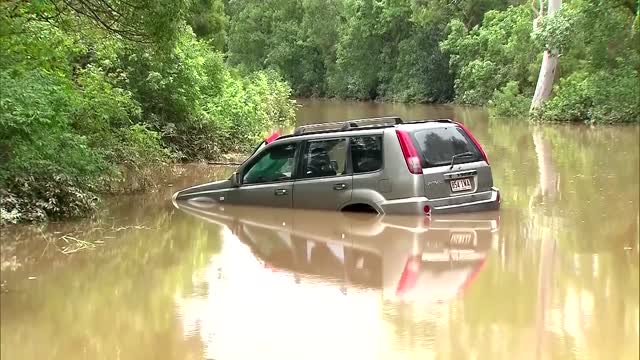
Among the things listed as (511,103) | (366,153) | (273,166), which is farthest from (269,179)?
(511,103)

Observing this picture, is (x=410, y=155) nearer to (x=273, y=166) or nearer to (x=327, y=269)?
(x=273, y=166)

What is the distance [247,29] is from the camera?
73188 millimetres

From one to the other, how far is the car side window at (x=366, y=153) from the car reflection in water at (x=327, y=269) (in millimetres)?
691

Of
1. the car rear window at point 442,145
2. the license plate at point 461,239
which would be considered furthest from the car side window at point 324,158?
the license plate at point 461,239

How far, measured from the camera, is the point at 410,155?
10.4 meters

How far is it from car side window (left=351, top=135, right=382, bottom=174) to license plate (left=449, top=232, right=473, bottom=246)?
163 centimetres

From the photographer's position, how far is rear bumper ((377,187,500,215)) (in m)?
10.3

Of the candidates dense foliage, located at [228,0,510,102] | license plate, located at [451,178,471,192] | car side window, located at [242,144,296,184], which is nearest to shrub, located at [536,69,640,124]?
license plate, located at [451,178,471,192]

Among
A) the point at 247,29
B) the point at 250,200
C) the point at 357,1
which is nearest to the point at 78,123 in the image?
the point at 250,200

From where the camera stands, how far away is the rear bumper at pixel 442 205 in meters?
10.3

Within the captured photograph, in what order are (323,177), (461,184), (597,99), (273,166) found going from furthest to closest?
1. (597,99)
2. (273,166)
3. (323,177)
4. (461,184)

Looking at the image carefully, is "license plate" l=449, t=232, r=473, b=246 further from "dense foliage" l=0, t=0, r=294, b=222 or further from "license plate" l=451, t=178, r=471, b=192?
"dense foliage" l=0, t=0, r=294, b=222

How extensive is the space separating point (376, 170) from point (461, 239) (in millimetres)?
1797

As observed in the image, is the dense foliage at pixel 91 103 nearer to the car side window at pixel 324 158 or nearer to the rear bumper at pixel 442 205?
the car side window at pixel 324 158
